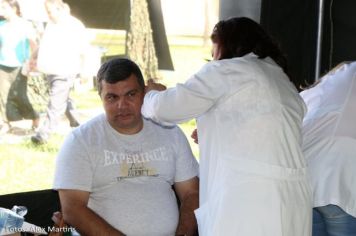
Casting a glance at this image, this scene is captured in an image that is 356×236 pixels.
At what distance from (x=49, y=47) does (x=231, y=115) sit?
176 cm

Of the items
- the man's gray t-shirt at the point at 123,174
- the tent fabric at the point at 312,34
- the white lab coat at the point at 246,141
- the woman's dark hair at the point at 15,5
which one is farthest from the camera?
the tent fabric at the point at 312,34

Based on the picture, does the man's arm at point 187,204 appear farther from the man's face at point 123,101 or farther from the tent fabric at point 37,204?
the tent fabric at point 37,204

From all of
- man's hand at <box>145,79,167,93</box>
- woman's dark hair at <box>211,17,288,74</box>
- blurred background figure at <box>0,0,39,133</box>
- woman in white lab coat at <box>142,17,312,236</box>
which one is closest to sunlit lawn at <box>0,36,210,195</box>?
blurred background figure at <box>0,0,39,133</box>

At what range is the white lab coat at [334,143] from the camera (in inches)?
79.4

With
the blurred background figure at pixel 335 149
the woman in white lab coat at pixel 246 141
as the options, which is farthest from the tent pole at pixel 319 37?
the woman in white lab coat at pixel 246 141

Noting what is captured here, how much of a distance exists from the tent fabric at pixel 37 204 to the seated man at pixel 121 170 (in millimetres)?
527

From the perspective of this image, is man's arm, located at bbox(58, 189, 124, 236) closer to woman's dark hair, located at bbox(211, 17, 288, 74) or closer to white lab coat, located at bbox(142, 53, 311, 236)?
white lab coat, located at bbox(142, 53, 311, 236)

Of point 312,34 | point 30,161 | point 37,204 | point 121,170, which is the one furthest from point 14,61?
point 312,34

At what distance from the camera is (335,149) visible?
2033 mm

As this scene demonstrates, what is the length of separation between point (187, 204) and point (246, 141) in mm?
608

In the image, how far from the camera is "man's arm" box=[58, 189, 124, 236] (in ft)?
6.71

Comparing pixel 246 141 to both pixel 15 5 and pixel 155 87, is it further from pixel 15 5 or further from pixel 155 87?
pixel 15 5

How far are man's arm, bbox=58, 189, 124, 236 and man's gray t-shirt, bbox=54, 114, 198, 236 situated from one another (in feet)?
0.12

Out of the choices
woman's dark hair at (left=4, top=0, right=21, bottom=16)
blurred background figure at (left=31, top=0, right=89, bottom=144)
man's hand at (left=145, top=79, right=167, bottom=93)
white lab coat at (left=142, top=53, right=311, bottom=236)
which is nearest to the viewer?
white lab coat at (left=142, top=53, right=311, bottom=236)
